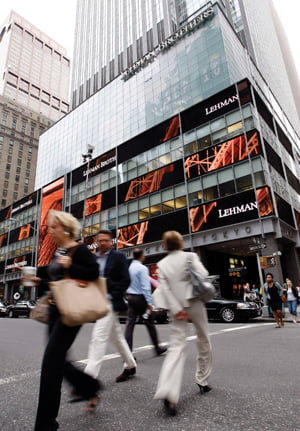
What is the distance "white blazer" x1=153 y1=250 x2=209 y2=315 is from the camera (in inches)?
113

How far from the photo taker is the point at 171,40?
40.6 meters

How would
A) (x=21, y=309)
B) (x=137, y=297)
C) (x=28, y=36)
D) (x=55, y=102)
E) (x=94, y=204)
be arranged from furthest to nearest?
(x=55, y=102), (x=28, y=36), (x=94, y=204), (x=21, y=309), (x=137, y=297)

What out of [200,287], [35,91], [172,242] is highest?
[35,91]

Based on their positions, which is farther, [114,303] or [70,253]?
[114,303]

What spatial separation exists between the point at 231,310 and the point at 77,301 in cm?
1111

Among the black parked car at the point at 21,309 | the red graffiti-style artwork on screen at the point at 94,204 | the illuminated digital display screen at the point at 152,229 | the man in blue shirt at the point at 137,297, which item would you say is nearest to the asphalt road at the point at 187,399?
the man in blue shirt at the point at 137,297

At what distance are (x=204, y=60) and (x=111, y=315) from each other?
3972cm

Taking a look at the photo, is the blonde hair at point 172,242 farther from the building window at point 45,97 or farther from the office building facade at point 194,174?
the building window at point 45,97

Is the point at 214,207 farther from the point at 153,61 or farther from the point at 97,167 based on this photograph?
the point at 153,61

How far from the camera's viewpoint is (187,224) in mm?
24031

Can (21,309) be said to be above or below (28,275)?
below

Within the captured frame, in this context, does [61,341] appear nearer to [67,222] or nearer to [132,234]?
[67,222]

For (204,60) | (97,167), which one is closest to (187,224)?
(97,167)

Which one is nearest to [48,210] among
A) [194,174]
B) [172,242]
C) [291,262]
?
[194,174]
